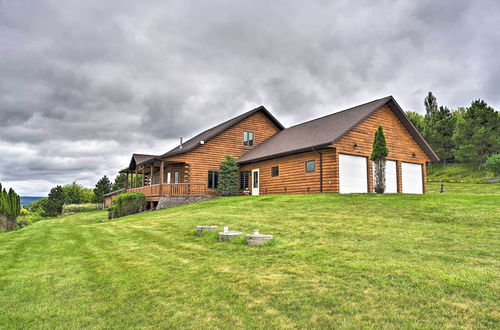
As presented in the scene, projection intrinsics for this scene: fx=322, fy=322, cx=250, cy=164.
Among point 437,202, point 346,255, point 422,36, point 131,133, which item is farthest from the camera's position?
point 131,133

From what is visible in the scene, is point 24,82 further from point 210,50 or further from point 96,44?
point 210,50

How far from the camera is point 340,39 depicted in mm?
19031

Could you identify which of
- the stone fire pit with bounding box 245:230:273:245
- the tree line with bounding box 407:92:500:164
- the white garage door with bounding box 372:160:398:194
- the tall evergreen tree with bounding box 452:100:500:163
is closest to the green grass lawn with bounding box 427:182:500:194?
the white garage door with bounding box 372:160:398:194

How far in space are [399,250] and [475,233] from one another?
287 cm

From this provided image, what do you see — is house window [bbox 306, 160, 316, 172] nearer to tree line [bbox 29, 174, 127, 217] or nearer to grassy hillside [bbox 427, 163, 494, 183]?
grassy hillside [bbox 427, 163, 494, 183]

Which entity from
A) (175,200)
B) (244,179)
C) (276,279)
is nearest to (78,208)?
(175,200)

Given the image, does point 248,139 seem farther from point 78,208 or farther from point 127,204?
point 78,208

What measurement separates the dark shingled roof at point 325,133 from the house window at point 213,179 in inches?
90.6

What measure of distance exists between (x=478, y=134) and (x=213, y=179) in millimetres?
37515

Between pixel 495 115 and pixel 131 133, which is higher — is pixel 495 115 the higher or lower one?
the higher one

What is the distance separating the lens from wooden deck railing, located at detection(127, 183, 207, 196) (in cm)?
2353

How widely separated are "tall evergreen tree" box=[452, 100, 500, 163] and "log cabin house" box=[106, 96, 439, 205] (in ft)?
80.6

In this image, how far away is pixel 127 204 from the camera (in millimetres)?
22688

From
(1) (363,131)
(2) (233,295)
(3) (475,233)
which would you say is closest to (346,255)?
(2) (233,295)
